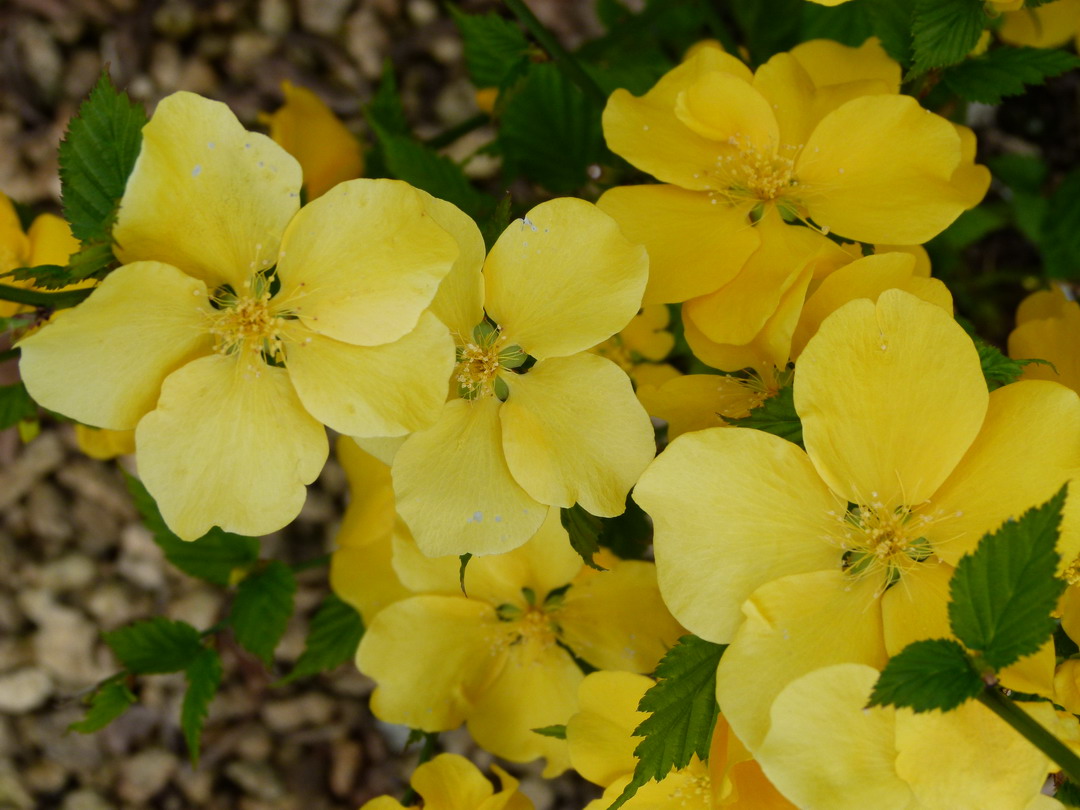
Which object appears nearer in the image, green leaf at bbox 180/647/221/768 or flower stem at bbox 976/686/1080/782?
flower stem at bbox 976/686/1080/782

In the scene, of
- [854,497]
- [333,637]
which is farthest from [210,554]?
[854,497]

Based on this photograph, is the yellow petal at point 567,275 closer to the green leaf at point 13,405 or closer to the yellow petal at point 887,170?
the yellow petal at point 887,170

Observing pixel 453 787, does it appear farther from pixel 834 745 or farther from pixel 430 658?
pixel 834 745

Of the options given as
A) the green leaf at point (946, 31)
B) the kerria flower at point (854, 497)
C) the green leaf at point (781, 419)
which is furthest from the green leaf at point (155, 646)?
the green leaf at point (946, 31)

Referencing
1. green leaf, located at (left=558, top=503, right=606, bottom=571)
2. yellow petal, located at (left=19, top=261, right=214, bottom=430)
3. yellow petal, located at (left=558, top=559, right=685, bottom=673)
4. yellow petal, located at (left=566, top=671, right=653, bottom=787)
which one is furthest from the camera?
yellow petal, located at (left=558, top=559, right=685, bottom=673)

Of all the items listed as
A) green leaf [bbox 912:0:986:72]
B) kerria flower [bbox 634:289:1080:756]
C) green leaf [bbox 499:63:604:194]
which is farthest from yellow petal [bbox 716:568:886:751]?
green leaf [bbox 499:63:604:194]

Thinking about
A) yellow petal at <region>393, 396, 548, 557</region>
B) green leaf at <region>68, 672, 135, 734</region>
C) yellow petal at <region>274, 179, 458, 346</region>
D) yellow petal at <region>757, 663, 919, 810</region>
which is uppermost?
yellow petal at <region>274, 179, 458, 346</region>

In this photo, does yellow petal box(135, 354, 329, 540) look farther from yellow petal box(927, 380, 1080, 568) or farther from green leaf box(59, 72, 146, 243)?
yellow petal box(927, 380, 1080, 568)
